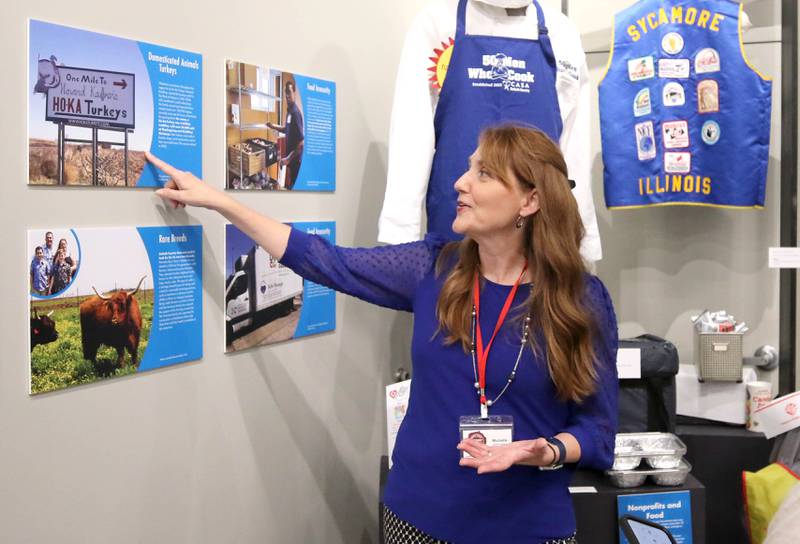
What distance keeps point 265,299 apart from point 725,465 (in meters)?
1.88

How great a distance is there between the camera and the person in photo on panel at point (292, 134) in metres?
2.40

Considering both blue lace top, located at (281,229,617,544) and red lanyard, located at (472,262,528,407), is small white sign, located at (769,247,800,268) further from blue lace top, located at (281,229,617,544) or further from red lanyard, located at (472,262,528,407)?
red lanyard, located at (472,262,528,407)

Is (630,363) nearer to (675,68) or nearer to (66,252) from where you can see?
(675,68)

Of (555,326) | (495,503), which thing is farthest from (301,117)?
(495,503)

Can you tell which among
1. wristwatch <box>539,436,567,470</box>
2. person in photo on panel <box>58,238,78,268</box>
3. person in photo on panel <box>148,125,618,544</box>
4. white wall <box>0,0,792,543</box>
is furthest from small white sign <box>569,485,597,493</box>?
person in photo on panel <box>58,238,78,268</box>

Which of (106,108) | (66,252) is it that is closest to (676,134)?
(106,108)

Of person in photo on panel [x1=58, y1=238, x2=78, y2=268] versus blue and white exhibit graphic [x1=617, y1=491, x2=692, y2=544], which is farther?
blue and white exhibit graphic [x1=617, y1=491, x2=692, y2=544]

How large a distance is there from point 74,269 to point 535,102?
145cm

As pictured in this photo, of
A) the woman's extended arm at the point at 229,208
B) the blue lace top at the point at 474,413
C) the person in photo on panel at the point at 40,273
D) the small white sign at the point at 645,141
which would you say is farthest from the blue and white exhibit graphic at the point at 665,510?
the person in photo on panel at the point at 40,273

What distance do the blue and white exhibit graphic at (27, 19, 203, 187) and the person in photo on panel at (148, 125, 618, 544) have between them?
0.25ft

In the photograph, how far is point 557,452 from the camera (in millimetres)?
1703

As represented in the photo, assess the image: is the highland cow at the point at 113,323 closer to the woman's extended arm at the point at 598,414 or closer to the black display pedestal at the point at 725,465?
the woman's extended arm at the point at 598,414

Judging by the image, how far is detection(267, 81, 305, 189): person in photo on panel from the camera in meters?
2.40

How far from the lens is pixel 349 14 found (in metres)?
2.75
